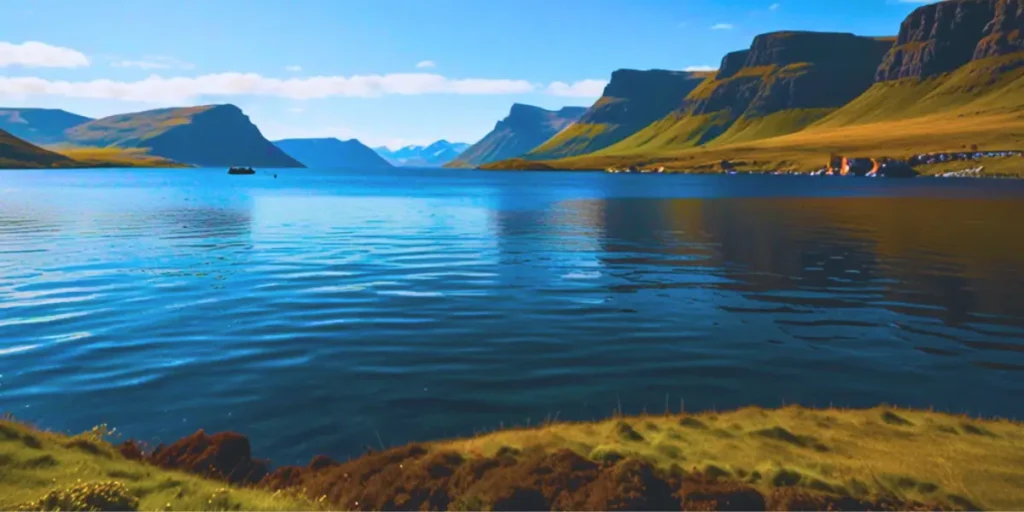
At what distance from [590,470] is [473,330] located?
15.2 metres

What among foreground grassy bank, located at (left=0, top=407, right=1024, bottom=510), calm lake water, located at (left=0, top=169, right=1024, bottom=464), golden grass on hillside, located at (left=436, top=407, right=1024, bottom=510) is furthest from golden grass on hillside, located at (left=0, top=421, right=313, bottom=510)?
golden grass on hillside, located at (left=436, top=407, right=1024, bottom=510)

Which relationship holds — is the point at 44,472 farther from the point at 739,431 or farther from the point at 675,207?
the point at 675,207

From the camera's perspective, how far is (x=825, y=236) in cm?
6362

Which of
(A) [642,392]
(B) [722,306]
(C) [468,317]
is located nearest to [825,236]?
(B) [722,306]

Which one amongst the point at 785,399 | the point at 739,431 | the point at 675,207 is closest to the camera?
the point at 739,431

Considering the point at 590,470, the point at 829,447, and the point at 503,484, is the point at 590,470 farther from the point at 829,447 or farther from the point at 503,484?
the point at 829,447

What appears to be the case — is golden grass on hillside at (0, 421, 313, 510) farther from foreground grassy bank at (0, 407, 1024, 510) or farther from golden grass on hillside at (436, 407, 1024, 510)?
golden grass on hillside at (436, 407, 1024, 510)

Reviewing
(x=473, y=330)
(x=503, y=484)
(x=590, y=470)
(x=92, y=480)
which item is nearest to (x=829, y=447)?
(x=590, y=470)

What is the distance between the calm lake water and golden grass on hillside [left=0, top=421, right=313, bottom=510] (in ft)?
11.5

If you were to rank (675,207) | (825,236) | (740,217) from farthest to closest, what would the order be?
(675,207) < (740,217) < (825,236)

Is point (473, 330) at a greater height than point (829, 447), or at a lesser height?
lesser

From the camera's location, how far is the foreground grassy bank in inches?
456

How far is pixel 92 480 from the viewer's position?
11469 millimetres

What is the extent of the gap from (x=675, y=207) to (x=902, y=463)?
306ft
